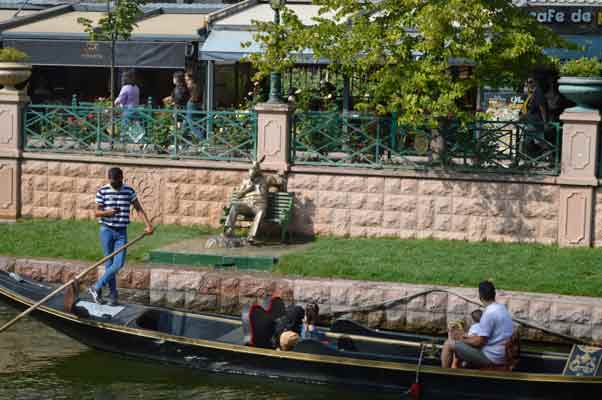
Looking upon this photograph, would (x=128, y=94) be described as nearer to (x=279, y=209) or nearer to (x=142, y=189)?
(x=142, y=189)

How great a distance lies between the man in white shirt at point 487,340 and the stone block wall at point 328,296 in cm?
228

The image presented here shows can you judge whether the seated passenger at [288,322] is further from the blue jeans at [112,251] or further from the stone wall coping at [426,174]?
the stone wall coping at [426,174]

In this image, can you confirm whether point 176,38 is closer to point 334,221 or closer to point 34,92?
point 34,92

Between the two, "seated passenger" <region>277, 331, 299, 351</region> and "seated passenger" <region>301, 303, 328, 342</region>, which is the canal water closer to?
"seated passenger" <region>277, 331, 299, 351</region>

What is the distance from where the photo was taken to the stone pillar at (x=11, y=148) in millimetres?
19250

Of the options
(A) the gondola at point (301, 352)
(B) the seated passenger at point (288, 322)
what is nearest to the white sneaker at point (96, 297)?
(A) the gondola at point (301, 352)

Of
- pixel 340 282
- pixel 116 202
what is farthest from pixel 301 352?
pixel 116 202

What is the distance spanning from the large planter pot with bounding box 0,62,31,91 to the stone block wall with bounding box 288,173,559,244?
483cm

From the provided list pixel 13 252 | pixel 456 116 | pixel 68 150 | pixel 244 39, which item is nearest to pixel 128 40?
pixel 244 39

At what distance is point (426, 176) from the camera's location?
685 inches

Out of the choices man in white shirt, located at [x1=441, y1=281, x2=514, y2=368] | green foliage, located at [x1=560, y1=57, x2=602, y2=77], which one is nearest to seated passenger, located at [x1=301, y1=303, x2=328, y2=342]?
man in white shirt, located at [x1=441, y1=281, x2=514, y2=368]

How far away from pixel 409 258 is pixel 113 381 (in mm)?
4755

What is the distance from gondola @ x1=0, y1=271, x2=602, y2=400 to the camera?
1235 centimetres

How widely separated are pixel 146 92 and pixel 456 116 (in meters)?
11.0
